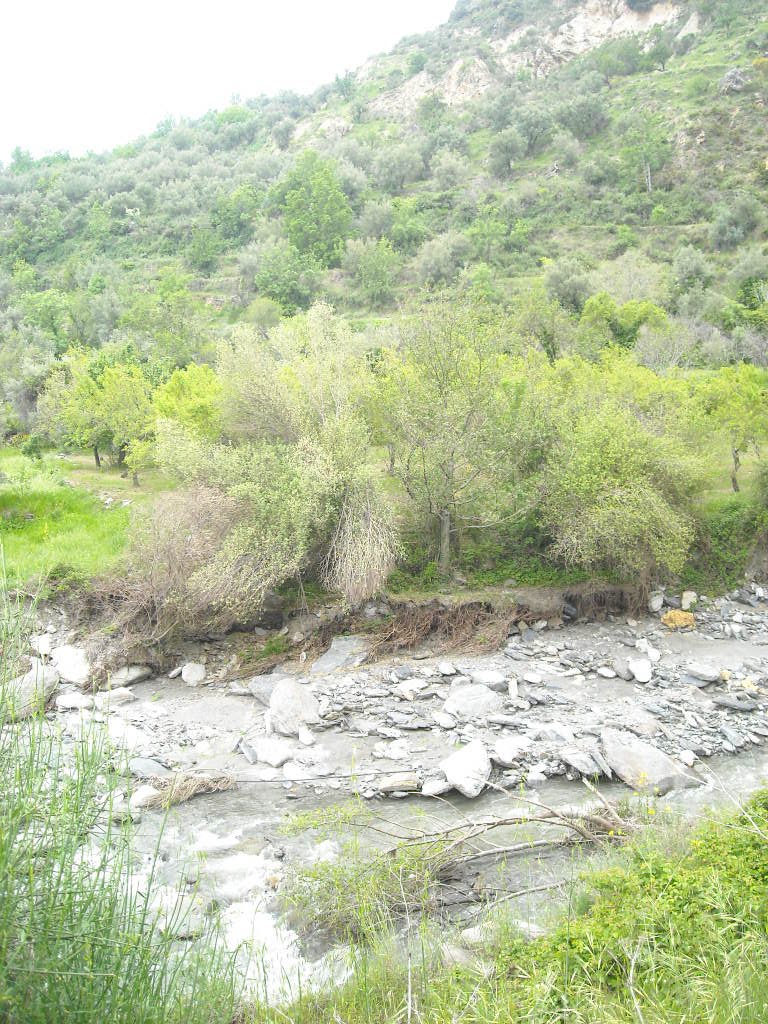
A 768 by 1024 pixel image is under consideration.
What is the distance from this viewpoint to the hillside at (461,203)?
146ft

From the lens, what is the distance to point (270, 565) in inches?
692

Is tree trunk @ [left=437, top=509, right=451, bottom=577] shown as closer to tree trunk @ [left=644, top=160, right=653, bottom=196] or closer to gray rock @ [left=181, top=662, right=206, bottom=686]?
gray rock @ [left=181, top=662, right=206, bottom=686]

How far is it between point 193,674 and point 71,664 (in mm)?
3111

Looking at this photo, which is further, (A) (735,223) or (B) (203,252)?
(B) (203,252)

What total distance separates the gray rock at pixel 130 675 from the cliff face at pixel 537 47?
96723 millimetres

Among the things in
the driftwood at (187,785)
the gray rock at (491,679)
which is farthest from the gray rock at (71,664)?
the gray rock at (491,679)

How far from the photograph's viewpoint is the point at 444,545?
20.1m

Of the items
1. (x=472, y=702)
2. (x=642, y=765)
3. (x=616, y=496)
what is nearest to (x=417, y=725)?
(x=472, y=702)

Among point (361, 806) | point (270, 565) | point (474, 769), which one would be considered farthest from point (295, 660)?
point (361, 806)

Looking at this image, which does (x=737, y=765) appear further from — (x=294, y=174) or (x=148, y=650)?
(x=294, y=174)

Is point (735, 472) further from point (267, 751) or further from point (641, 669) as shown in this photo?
point (267, 751)

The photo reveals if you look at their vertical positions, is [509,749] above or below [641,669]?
above

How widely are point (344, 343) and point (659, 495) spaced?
1184 cm

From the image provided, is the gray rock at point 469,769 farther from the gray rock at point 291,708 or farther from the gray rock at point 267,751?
the gray rock at point 291,708
